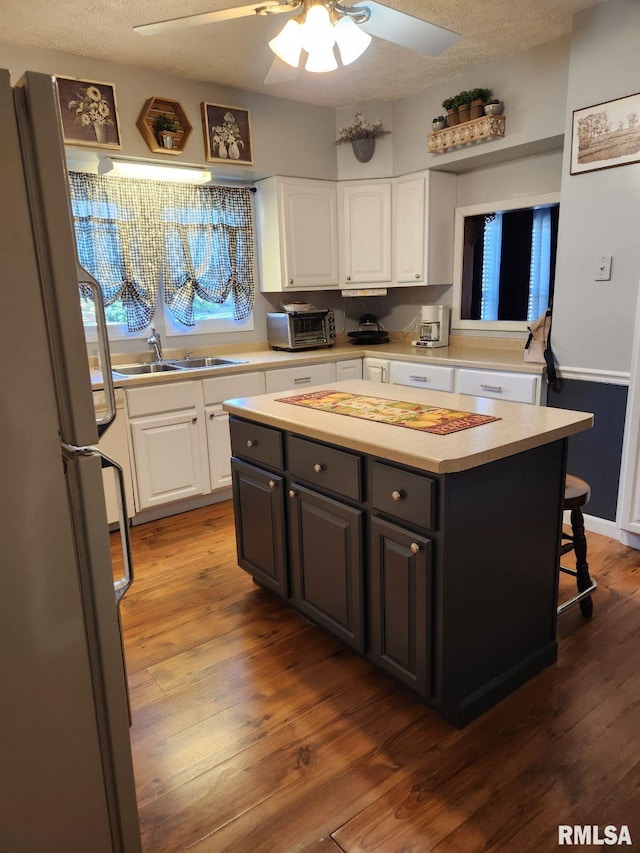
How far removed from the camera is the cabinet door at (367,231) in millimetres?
4223

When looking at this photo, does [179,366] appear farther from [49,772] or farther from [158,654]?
[49,772]

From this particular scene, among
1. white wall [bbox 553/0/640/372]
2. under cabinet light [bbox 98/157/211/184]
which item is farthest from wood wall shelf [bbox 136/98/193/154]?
white wall [bbox 553/0/640/372]

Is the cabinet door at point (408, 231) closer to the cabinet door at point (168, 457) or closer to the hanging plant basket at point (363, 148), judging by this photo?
the hanging plant basket at point (363, 148)

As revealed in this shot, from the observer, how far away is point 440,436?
5.76 feet

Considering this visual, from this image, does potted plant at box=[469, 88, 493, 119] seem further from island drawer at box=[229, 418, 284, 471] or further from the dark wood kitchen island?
island drawer at box=[229, 418, 284, 471]

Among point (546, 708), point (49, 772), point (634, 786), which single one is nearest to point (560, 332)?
point (546, 708)

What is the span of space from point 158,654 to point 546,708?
1.41 metres

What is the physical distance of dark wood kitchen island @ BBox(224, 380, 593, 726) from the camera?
1.63m

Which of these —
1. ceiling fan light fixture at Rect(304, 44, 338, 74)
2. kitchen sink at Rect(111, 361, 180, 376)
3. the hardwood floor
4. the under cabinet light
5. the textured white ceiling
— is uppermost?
the textured white ceiling

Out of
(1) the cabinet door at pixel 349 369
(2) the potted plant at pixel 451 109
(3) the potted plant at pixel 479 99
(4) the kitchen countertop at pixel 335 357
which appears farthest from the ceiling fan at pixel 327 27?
(1) the cabinet door at pixel 349 369

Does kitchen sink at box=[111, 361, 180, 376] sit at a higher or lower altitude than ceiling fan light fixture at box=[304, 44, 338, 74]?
lower

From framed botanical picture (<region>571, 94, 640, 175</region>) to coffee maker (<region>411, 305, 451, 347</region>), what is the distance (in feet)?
4.53

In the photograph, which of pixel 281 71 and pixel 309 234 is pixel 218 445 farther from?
pixel 281 71

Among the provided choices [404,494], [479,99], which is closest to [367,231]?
[479,99]
